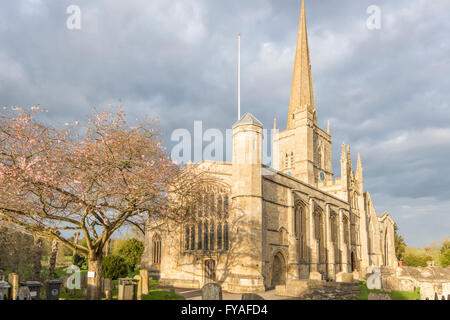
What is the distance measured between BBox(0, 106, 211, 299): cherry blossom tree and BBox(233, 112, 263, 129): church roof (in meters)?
9.86

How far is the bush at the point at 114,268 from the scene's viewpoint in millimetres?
26203

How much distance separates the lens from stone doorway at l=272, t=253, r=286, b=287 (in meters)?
24.4

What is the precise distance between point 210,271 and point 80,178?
46.4 ft

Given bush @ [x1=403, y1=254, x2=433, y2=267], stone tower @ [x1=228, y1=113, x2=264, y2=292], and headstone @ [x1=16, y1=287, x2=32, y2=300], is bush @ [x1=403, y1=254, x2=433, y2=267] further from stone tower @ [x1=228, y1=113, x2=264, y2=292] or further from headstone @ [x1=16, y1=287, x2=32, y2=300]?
headstone @ [x1=16, y1=287, x2=32, y2=300]

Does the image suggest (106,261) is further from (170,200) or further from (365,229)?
(365,229)

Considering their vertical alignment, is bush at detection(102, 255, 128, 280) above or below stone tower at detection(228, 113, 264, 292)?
below

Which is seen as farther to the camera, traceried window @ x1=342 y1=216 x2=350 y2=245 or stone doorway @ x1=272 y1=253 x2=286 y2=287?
traceried window @ x1=342 y1=216 x2=350 y2=245

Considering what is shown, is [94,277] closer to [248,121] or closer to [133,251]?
[248,121]

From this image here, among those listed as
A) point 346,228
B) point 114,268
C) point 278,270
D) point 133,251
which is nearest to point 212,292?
point 278,270

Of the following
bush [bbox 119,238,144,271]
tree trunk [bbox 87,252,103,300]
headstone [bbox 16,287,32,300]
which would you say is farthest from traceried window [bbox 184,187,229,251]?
bush [bbox 119,238,144,271]

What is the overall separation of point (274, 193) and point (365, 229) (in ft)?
79.8

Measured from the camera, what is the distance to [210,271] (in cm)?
2373
